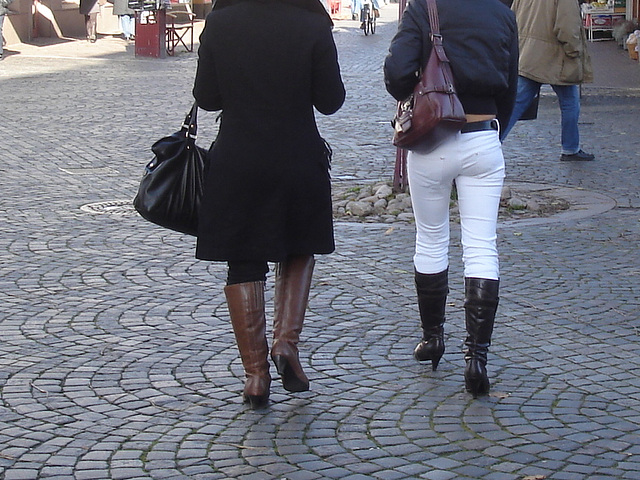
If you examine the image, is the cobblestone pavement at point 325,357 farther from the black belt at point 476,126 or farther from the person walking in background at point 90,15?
the person walking in background at point 90,15

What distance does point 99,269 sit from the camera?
714 centimetres

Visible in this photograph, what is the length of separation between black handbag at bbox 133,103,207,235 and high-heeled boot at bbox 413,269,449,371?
1062 mm

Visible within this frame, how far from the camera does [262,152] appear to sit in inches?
182

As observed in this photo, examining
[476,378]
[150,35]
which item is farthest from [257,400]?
[150,35]

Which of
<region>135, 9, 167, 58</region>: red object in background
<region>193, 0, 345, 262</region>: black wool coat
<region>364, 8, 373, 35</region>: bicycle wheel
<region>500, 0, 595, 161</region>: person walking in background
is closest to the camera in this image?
<region>193, 0, 345, 262</region>: black wool coat

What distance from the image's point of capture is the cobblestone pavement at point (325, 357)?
4.18 metres

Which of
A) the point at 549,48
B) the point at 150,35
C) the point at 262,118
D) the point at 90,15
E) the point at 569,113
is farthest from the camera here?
the point at 90,15

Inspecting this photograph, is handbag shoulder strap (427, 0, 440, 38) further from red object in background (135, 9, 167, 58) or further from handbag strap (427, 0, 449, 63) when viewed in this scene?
red object in background (135, 9, 167, 58)

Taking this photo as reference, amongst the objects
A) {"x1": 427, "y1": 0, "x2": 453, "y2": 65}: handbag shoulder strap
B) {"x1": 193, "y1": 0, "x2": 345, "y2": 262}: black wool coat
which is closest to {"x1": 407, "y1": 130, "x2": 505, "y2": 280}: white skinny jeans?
{"x1": 427, "y1": 0, "x2": 453, "y2": 65}: handbag shoulder strap

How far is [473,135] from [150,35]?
20.1m

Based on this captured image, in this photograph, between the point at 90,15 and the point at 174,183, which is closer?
the point at 174,183

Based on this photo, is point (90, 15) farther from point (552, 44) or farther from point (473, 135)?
point (473, 135)

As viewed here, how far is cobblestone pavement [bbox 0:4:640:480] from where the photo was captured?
418 cm

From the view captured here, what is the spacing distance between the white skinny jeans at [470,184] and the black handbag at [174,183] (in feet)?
3.03
